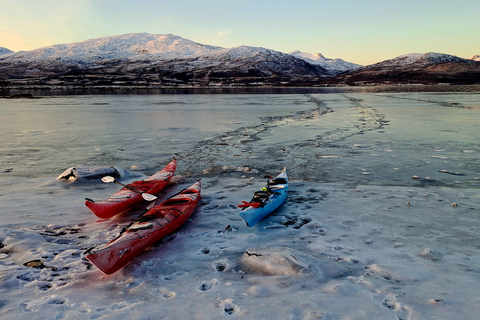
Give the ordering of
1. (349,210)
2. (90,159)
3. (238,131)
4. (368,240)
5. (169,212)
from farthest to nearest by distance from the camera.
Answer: (238,131), (90,159), (349,210), (169,212), (368,240)

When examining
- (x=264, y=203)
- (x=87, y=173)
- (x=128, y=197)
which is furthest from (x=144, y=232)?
(x=87, y=173)

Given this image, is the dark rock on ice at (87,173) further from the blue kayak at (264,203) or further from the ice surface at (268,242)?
the blue kayak at (264,203)

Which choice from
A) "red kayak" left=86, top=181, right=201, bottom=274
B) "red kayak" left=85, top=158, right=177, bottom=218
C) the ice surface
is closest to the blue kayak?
the ice surface

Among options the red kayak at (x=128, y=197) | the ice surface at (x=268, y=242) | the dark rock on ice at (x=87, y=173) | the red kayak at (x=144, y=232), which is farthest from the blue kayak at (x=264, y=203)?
the dark rock on ice at (x=87, y=173)

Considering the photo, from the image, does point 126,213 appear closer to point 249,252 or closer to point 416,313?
point 249,252

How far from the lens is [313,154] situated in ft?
39.2

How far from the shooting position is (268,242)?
5.48m

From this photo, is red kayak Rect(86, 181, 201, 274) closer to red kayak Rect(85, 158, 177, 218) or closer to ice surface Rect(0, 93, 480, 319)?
ice surface Rect(0, 93, 480, 319)

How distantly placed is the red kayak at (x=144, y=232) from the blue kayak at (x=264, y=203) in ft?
4.33

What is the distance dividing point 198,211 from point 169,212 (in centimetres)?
104

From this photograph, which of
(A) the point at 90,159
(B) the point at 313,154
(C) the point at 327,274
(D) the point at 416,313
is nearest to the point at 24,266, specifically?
(C) the point at 327,274

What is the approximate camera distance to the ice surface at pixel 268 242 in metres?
3.69

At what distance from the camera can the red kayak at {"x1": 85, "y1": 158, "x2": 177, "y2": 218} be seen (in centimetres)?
644

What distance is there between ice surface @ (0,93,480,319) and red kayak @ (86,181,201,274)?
0.62ft
